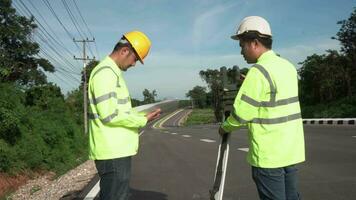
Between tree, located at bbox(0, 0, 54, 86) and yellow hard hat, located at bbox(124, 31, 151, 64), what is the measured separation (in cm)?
5669

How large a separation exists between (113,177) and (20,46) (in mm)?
62842

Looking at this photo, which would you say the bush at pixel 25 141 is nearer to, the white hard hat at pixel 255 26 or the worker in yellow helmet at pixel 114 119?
the worker in yellow helmet at pixel 114 119

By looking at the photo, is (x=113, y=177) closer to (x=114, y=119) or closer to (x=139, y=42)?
(x=114, y=119)

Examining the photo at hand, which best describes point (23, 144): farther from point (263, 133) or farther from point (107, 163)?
point (263, 133)

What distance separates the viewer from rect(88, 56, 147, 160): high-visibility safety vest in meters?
4.52

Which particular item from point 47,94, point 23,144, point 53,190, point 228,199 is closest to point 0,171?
point 23,144

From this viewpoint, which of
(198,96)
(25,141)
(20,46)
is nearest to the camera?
(25,141)

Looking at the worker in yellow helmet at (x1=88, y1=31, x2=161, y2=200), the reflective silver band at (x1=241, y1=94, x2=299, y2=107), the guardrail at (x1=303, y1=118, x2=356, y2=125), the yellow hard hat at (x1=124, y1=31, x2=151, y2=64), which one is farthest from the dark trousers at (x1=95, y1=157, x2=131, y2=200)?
the guardrail at (x1=303, y1=118, x2=356, y2=125)

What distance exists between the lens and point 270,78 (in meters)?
4.00

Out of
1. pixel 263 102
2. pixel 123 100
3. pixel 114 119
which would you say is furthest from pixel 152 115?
pixel 263 102

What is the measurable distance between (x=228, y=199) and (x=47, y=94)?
3593 centimetres

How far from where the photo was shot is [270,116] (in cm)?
402

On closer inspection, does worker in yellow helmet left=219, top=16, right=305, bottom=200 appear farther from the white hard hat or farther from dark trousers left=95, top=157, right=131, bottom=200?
dark trousers left=95, top=157, right=131, bottom=200

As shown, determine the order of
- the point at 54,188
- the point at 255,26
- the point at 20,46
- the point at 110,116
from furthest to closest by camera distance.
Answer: the point at 20,46 → the point at 54,188 → the point at 110,116 → the point at 255,26
